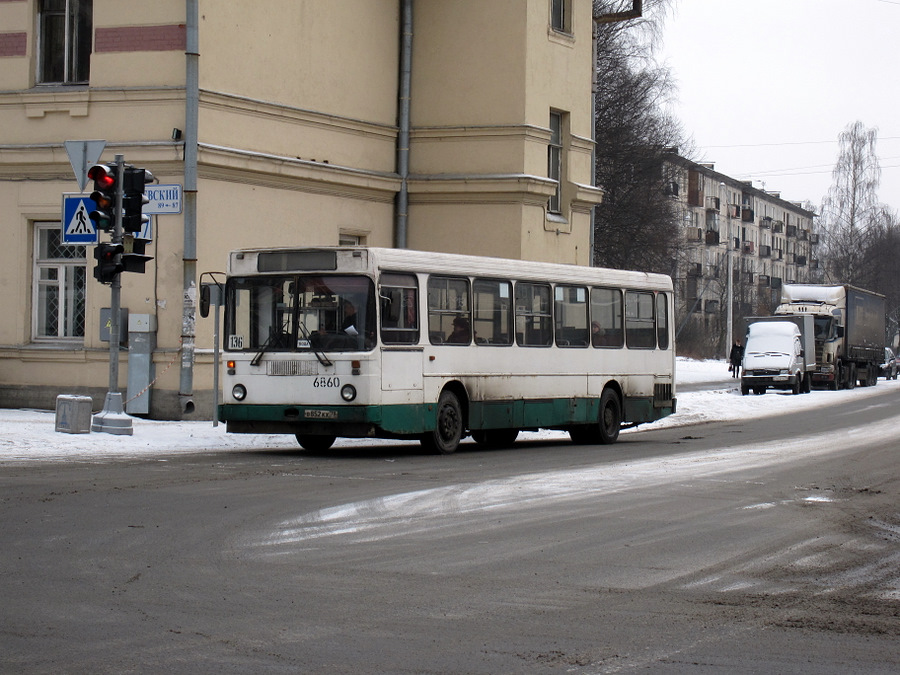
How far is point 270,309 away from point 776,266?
12085cm

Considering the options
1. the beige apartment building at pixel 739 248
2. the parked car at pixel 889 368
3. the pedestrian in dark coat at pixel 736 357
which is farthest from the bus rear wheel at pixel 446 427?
the beige apartment building at pixel 739 248

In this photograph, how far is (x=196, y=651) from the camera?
20.2 ft

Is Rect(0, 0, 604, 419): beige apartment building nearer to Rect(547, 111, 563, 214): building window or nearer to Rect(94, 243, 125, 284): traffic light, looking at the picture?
Answer: Rect(547, 111, 563, 214): building window

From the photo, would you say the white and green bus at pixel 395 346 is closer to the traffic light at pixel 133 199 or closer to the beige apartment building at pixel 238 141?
the traffic light at pixel 133 199

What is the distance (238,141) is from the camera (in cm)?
2327

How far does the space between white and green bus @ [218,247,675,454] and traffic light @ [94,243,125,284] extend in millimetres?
1494

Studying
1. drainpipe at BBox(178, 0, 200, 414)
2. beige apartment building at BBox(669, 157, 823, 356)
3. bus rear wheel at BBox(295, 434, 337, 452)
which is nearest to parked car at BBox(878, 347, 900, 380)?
beige apartment building at BBox(669, 157, 823, 356)

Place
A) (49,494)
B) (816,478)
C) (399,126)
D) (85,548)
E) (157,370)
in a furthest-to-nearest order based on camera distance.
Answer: (399,126)
(157,370)
(816,478)
(49,494)
(85,548)

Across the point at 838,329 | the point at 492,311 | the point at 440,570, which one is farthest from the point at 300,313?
the point at 838,329

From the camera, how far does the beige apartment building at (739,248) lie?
98312mm

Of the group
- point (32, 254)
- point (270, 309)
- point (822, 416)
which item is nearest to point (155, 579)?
point (270, 309)

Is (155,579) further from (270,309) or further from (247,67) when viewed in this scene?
(247,67)

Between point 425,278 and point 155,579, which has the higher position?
point 425,278

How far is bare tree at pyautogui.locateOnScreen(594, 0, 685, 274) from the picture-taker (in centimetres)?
4938
